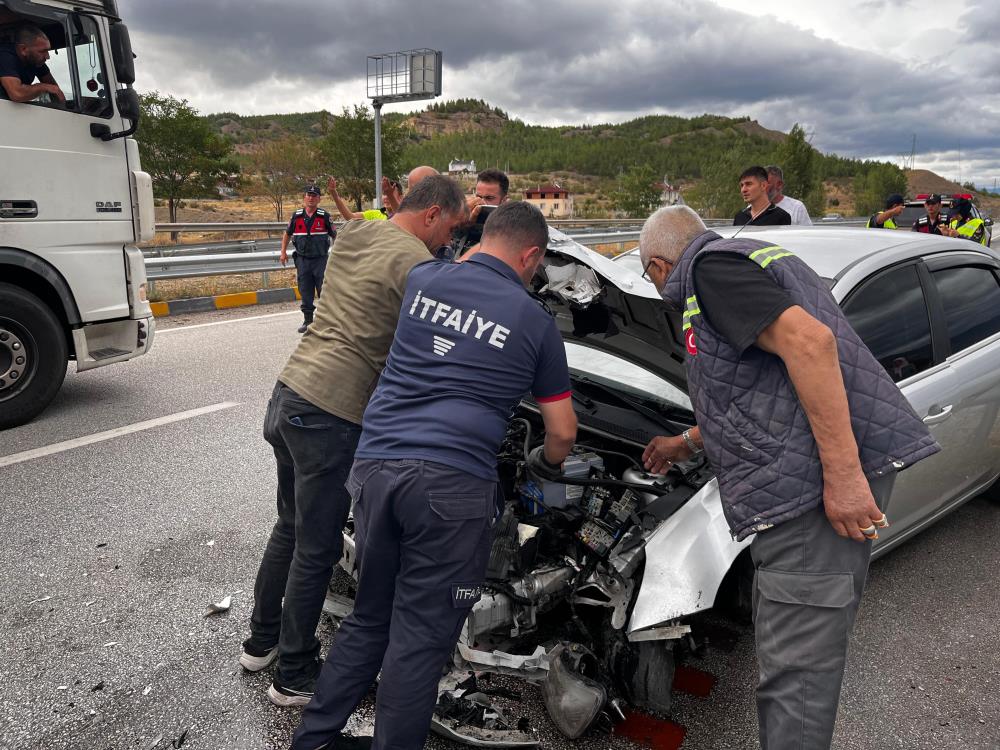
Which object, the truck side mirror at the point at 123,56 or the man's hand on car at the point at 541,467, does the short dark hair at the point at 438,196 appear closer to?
the man's hand on car at the point at 541,467

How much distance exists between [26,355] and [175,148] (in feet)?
123

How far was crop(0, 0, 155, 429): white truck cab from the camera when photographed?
15.7 feet

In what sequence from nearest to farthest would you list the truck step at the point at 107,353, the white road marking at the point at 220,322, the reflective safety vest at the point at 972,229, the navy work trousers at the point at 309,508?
the navy work trousers at the point at 309,508 → the truck step at the point at 107,353 → the reflective safety vest at the point at 972,229 → the white road marking at the point at 220,322

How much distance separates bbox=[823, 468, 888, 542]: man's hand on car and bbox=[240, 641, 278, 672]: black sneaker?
202 centimetres

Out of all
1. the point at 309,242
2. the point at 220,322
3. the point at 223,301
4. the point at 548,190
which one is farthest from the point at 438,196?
the point at 548,190

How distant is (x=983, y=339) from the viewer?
11.0 ft

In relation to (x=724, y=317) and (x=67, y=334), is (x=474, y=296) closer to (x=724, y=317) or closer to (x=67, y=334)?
(x=724, y=317)

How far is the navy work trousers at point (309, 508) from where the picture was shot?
2371 millimetres

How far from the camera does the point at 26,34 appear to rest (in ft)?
15.6

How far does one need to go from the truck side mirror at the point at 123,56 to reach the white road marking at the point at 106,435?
2.48m

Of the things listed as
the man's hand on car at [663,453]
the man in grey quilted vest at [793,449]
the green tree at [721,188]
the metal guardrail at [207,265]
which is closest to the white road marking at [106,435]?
the man's hand on car at [663,453]

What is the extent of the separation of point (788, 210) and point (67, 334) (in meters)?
5.98

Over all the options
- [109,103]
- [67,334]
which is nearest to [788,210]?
[109,103]

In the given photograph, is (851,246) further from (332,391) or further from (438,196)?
(332,391)
